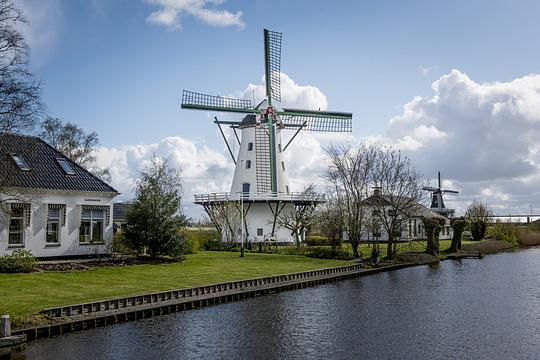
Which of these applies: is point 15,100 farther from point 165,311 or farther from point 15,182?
point 15,182

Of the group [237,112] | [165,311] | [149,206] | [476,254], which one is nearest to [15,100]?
[165,311]

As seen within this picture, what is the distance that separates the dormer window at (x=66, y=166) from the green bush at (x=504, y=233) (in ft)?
162

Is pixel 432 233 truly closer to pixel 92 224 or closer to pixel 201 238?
pixel 201 238

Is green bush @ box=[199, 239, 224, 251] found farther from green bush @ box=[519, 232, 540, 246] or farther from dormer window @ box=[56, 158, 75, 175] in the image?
green bush @ box=[519, 232, 540, 246]

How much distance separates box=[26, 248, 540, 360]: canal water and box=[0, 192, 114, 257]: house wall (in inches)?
410

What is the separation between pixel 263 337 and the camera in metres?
14.6

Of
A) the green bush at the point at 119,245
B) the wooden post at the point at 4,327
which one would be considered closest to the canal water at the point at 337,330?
the wooden post at the point at 4,327

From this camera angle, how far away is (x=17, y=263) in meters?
21.5

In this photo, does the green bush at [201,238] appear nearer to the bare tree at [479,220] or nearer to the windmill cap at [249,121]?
the windmill cap at [249,121]

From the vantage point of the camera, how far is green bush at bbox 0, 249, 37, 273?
838 inches

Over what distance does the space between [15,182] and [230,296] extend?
11173mm

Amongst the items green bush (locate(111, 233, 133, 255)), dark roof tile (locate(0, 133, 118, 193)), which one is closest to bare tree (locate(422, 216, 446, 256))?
green bush (locate(111, 233, 133, 255))

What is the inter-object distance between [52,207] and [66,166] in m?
2.67

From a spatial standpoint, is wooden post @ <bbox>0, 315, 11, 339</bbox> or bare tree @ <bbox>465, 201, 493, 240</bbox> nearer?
wooden post @ <bbox>0, 315, 11, 339</bbox>
